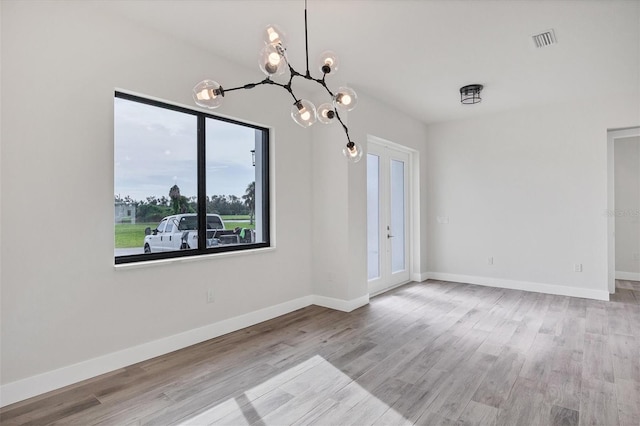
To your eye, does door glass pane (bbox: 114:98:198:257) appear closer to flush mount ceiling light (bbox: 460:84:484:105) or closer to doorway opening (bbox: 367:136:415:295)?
doorway opening (bbox: 367:136:415:295)

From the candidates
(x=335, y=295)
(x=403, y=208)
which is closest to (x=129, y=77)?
(x=335, y=295)

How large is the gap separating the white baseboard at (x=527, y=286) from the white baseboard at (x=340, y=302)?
227 cm

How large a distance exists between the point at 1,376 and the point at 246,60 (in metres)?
3.42

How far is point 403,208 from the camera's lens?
243 inches

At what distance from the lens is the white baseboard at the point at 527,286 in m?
5.00

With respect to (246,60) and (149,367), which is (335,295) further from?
(246,60)

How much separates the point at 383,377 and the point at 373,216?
290 cm

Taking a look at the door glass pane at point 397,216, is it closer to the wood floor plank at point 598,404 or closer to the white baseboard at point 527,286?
the white baseboard at point 527,286

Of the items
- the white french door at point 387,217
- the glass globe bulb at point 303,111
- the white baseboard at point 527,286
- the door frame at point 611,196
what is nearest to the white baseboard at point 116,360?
the white french door at point 387,217

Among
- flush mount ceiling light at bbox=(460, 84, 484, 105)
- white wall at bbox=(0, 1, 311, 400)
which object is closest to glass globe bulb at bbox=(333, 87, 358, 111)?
white wall at bbox=(0, 1, 311, 400)

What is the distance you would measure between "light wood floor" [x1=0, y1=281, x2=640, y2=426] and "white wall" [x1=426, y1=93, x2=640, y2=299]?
4.34 feet

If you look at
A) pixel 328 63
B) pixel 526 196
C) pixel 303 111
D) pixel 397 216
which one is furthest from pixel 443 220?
pixel 303 111

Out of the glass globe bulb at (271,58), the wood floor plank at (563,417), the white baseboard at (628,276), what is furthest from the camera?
the white baseboard at (628,276)

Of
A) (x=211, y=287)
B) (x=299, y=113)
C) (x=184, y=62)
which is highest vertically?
(x=184, y=62)
